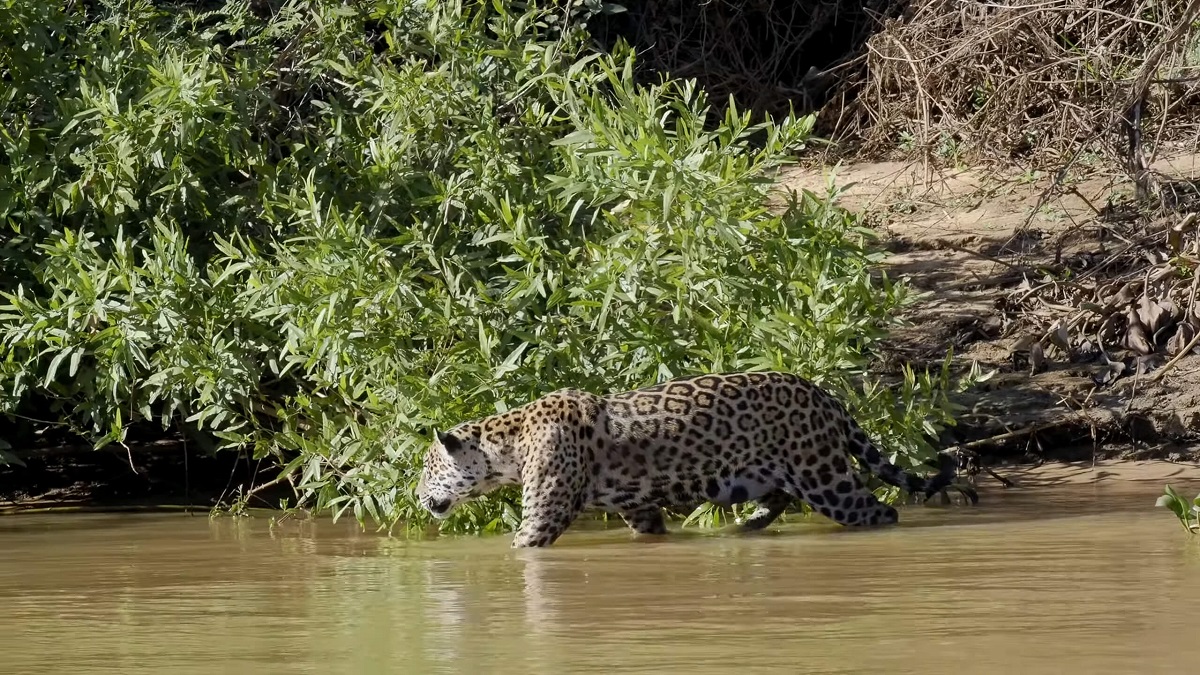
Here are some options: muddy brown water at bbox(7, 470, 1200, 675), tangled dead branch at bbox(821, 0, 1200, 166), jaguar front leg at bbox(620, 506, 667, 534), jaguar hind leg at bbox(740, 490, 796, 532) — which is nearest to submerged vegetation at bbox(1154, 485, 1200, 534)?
muddy brown water at bbox(7, 470, 1200, 675)

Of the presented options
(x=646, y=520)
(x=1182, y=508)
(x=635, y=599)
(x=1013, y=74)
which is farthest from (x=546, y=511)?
(x=1013, y=74)

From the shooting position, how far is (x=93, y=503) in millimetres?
10117

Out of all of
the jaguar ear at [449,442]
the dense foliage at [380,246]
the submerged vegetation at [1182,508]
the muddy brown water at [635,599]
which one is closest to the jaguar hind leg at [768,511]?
the muddy brown water at [635,599]

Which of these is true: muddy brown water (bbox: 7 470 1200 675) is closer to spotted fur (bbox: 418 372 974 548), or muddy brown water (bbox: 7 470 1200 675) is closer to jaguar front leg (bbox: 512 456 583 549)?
jaguar front leg (bbox: 512 456 583 549)

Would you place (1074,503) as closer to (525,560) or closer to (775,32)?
(525,560)

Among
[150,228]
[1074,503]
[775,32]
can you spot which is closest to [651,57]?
[775,32]

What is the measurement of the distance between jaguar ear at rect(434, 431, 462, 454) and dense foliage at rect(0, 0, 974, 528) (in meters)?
0.40

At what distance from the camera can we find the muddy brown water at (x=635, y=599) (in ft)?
15.4

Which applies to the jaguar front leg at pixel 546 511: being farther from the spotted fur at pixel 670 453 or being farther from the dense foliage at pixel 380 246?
the dense foliage at pixel 380 246

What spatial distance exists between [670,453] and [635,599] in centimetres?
210

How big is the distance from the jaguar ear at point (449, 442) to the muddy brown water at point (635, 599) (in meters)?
0.41

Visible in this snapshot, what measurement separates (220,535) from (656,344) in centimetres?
210

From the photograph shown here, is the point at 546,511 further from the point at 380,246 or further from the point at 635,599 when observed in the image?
the point at 635,599

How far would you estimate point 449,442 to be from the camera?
792 cm
